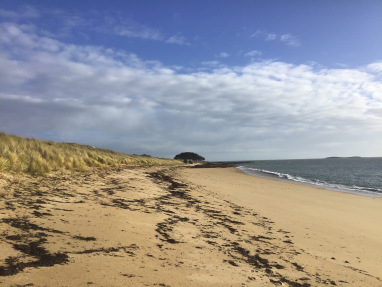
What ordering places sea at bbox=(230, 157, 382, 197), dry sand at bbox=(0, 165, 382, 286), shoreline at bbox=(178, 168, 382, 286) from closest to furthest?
dry sand at bbox=(0, 165, 382, 286) → shoreline at bbox=(178, 168, 382, 286) → sea at bbox=(230, 157, 382, 197)

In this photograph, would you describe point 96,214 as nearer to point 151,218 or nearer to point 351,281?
point 151,218

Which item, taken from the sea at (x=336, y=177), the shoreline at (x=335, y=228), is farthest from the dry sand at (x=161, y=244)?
the sea at (x=336, y=177)

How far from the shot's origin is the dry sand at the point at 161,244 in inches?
129

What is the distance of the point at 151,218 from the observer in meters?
5.98

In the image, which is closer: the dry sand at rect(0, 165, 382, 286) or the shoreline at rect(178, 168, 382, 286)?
the dry sand at rect(0, 165, 382, 286)

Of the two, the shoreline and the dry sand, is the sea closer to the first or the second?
the shoreline

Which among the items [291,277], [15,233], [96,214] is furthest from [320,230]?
[15,233]

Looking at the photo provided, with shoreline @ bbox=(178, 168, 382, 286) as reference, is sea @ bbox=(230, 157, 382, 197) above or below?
above

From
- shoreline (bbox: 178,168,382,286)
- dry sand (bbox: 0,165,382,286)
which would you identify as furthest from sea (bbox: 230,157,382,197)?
dry sand (bbox: 0,165,382,286)

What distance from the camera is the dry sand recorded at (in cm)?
327

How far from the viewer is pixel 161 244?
4465 mm

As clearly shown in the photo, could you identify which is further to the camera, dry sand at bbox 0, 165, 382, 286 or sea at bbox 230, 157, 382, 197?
sea at bbox 230, 157, 382, 197

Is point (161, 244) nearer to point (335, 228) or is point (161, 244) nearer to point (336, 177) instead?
point (335, 228)

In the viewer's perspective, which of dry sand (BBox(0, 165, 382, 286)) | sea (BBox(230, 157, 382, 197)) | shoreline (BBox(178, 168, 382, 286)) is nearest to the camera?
dry sand (BBox(0, 165, 382, 286))
